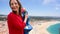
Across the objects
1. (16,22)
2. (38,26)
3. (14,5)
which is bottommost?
(38,26)

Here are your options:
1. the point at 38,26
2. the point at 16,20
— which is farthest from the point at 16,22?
the point at 38,26

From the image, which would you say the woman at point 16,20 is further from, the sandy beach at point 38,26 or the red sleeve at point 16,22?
the sandy beach at point 38,26

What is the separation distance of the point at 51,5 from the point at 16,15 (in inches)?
18.6

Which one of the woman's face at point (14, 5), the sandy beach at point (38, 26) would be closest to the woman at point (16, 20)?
the woman's face at point (14, 5)

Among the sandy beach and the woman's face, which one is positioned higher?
the woman's face

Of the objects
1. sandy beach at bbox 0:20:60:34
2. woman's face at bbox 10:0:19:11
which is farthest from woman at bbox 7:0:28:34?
sandy beach at bbox 0:20:60:34

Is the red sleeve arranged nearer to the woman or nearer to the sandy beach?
the woman

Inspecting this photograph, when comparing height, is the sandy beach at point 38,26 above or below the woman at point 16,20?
below

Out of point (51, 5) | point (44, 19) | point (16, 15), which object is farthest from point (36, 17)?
point (16, 15)

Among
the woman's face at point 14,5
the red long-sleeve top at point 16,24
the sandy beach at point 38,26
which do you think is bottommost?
the sandy beach at point 38,26

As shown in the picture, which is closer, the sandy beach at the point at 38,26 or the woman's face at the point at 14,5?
the woman's face at the point at 14,5

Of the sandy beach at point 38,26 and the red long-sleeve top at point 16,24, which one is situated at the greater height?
the red long-sleeve top at point 16,24

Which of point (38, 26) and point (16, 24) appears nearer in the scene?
point (16, 24)

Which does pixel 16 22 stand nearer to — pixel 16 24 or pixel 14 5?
pixel 16 24
